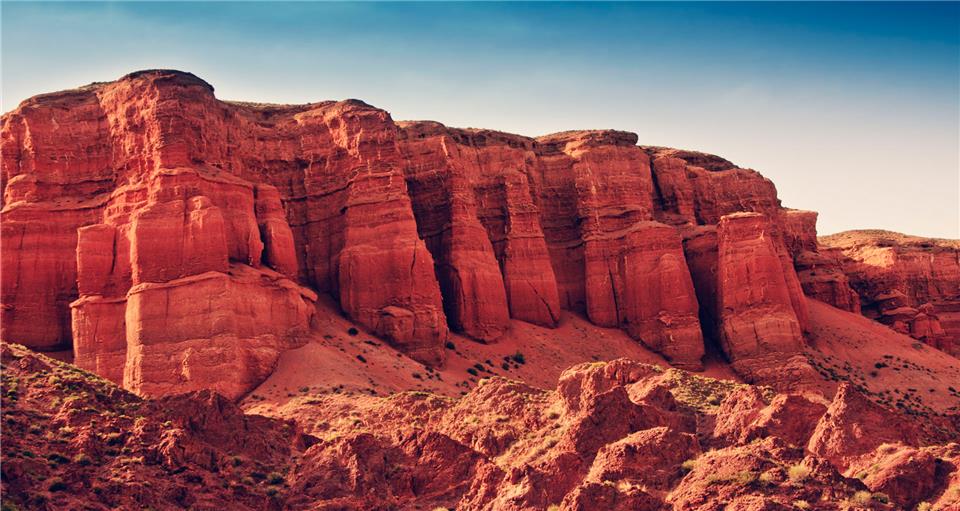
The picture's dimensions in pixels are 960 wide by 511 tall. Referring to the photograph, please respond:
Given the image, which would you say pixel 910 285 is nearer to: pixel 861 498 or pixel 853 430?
pixel 853 430

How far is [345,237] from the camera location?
75875 mm

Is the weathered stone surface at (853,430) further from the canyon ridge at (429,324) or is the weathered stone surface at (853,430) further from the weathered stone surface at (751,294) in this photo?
the weathered stone surface at (751,294)

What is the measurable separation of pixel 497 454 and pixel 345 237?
34519mm

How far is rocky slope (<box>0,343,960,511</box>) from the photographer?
33.2 m

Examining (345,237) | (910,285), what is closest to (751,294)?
(345,237)

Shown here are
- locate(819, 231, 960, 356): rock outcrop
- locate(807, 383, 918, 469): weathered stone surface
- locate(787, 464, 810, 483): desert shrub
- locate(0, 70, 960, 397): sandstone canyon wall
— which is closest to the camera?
locate(787, 464, 810, 483): desert shrub

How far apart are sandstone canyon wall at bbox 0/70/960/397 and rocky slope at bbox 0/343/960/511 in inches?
722

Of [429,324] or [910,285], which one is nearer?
[429,324]

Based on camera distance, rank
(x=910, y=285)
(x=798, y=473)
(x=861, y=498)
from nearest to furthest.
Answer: (x=861, y=498) < (x=798, y=473) < (x=910, y=285)


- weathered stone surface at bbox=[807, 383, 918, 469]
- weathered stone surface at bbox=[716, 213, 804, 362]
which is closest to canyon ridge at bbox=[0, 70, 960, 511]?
weathered stone surface at bbox=[807, 383, 918, 469]

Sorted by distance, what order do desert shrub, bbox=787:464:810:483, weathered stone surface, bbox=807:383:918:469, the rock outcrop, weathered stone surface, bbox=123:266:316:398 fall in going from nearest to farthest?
desert shrub, bbox=787:464:810:483 → weathered stone surface, bbox=807:383:918:469 → weathered stone surface, bbox=123:266:316:398 → the rock outcrop

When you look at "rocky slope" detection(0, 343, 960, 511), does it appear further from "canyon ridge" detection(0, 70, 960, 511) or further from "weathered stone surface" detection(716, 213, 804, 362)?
"weathered stone surface" detection(716, 213, 804, 362)

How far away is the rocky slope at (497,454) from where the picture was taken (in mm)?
33188

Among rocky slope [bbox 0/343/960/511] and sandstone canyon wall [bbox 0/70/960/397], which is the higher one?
sandstone canyon wall [bbox 0/70/960/397]
